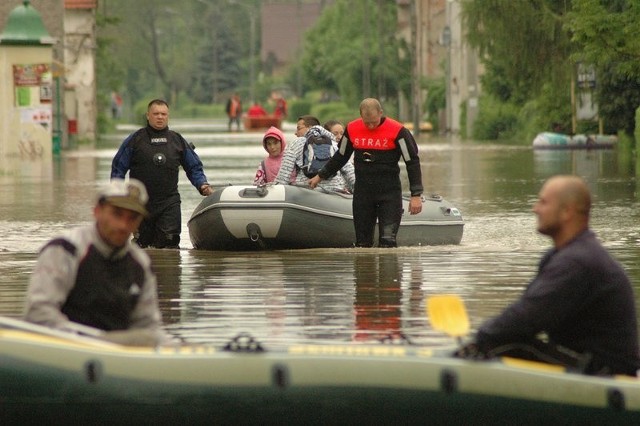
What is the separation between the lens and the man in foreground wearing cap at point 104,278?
283 inches

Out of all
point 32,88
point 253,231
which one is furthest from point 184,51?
point 253,231

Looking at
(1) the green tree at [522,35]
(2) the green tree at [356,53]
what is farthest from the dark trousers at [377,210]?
(2) the green tree at [356,53]

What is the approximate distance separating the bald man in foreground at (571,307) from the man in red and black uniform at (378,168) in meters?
8.12

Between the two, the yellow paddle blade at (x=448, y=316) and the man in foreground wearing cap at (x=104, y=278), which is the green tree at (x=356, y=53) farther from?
the yellow paddle blade at (x=448, y=316)

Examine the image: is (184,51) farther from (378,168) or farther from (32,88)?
(378,168)

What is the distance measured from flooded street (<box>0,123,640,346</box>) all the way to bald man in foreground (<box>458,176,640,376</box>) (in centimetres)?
113

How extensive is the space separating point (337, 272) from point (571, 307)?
7.31 meters

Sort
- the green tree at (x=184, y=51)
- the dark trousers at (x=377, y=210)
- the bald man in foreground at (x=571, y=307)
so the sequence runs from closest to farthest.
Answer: the bald man in foreground at (x=571, y=307)
the dark trousers at (x=377, y=210)
the green tree at (x=184, y=51)

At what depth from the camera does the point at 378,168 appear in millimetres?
15586

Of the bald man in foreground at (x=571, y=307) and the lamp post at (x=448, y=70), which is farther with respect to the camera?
the lamp post at (x=448, y=70)

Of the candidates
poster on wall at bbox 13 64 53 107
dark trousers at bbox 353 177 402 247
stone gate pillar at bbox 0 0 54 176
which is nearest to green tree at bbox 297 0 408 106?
stone gate pillar at bbox 0 0 54 176

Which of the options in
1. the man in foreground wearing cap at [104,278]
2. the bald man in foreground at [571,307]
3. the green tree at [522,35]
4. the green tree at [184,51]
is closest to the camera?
the bald man in foreground at [571,307]

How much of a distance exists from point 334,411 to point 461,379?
1.85ft

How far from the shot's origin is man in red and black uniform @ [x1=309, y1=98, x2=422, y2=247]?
15.5 m
